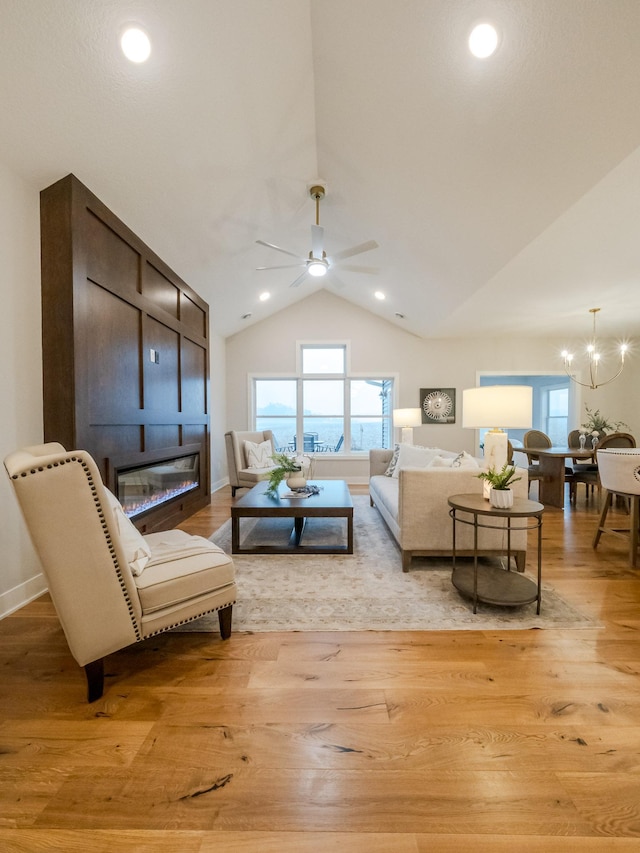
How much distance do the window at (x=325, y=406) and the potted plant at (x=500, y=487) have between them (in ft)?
14.2

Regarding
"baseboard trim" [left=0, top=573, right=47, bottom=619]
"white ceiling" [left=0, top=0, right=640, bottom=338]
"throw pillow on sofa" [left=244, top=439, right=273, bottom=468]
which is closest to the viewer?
"white ceiling" [left=0, top=0, right=640, bottom=338]

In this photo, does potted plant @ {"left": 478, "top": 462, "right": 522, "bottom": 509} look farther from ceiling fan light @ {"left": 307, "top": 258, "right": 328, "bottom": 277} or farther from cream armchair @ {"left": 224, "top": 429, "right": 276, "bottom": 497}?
cream armchair @ {"left": 224, "top": 429, "right": 276, "bottom": 497}

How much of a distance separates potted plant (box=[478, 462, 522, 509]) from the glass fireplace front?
8.98 feet

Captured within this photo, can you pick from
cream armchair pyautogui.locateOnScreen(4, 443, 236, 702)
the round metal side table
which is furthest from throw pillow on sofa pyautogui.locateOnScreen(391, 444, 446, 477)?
cream armchair pyautogui.locateOnScreen(4, 443, 236, 702)

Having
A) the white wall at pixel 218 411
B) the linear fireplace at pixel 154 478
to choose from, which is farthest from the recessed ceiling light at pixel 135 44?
the white wall at pixel 218 411

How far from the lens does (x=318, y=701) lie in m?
1.46

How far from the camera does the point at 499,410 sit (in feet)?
7.61

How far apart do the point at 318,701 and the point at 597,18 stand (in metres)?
3.30

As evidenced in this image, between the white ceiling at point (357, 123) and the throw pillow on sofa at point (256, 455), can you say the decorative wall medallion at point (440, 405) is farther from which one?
the throw pillow on sofa at point (256, 455)

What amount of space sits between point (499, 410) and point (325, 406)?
448cm

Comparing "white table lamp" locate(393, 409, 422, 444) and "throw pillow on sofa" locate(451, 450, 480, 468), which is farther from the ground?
"white table lamp" locate(393, 409, 422, 444)

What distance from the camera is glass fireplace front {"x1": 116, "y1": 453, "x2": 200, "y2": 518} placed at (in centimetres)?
309

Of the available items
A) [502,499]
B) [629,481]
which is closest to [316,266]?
[502,499]

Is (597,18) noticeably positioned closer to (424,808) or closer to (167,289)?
(424,808)
